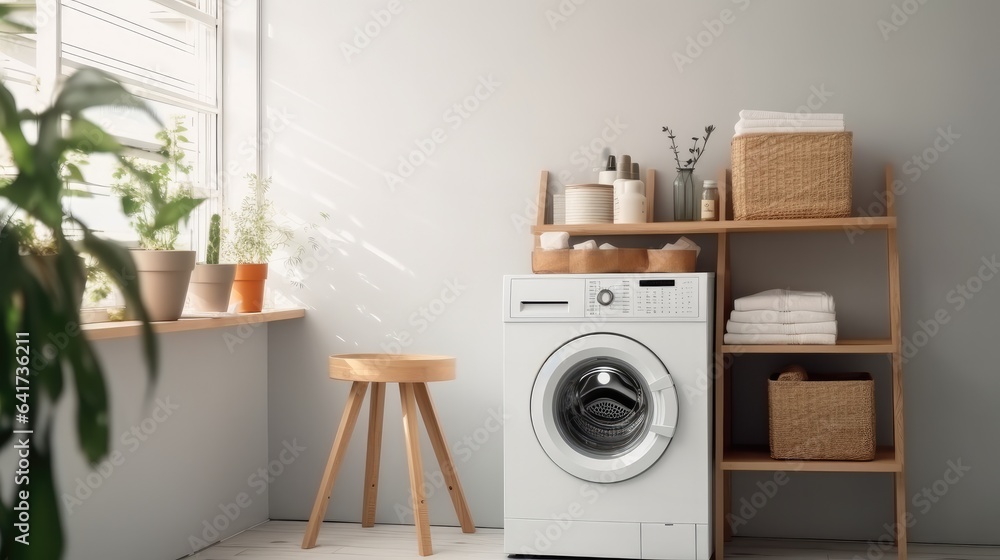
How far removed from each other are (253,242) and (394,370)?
79 cm

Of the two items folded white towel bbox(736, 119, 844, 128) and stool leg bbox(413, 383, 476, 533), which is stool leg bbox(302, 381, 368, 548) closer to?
stool leg bbox(413, 383, 476, 533)

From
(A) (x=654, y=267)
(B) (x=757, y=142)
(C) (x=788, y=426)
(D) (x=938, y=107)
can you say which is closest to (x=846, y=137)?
(B) (x=757, y=142)

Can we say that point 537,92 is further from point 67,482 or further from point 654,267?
point 67,482

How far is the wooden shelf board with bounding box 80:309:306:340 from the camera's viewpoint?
216 centimetres

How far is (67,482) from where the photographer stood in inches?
90.4

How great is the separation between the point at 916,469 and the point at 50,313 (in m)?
3.05

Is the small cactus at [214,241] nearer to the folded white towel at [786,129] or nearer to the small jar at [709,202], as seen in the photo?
the small jar at [709,202]

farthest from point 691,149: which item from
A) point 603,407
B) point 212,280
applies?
point 212,280

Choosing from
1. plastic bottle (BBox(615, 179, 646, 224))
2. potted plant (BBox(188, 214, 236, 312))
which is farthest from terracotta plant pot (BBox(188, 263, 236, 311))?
plastic bottle (BBox(615, 179, 646, 224))

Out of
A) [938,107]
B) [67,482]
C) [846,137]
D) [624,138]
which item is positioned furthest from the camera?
[624,138]

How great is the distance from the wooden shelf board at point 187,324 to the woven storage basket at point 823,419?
1.71 meters

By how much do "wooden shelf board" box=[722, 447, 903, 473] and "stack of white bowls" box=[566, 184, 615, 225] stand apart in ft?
2.93

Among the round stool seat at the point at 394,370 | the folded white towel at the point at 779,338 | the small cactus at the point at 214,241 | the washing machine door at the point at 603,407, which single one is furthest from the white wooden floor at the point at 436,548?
the small cactus at the point at 214,241

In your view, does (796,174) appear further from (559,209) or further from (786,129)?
(559,209)
